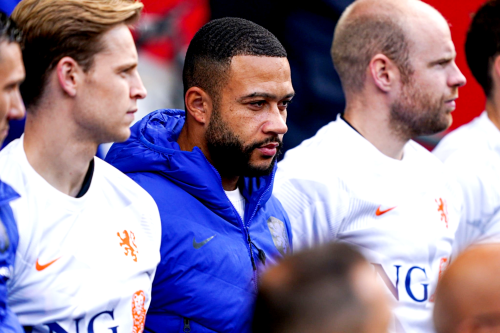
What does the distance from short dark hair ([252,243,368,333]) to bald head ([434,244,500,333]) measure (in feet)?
1.03

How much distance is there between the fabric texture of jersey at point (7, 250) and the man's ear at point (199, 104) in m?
1.06

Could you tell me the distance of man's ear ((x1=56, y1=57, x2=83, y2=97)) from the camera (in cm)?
228

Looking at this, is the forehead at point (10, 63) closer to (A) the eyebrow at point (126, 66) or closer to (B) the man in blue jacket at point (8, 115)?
(B) the man in blue jacket at point (8, 115)

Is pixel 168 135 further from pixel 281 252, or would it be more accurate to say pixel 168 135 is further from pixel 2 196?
pixel 2 196

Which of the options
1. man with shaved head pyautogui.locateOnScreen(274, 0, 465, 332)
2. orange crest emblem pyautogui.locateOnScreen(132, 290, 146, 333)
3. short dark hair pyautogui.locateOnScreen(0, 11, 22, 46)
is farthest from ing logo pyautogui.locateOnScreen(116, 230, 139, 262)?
man with shaved head pyautogui.locateOnScreen(274, 0, 465, 332)

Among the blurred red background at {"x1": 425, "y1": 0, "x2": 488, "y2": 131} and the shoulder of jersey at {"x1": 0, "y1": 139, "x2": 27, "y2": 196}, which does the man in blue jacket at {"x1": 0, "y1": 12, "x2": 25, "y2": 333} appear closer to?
the shoulder of jersey at {"x1": 0, "y1": 139, "x2": 27, "y2": 196}

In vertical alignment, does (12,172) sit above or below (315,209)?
above

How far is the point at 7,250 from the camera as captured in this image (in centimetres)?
205

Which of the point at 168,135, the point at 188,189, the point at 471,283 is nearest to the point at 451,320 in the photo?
the point at 471,283

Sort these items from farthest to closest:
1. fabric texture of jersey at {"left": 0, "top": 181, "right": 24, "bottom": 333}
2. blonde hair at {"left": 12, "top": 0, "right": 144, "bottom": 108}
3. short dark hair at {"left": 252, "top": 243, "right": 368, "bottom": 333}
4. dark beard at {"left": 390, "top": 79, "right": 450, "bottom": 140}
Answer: dark beard at {"left": 390, "top": 79, "right": 450, "bottom": 140} < blonde hair at {"left": 12, "top": 0, "right": 144, "bottom": 108} < fabric texture of jersey at {"left": 0, "top": 181, "right": 24, "bottom": 333} < short dark hair at {"left": 252, "top": 243, "right": 368, "bottom": 333}

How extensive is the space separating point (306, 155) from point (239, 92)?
0.62 metres

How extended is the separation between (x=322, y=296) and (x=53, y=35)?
131cm

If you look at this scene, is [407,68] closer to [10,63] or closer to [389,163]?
[389,163]

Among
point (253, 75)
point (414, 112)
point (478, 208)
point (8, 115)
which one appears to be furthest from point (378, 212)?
point (8, 115)
